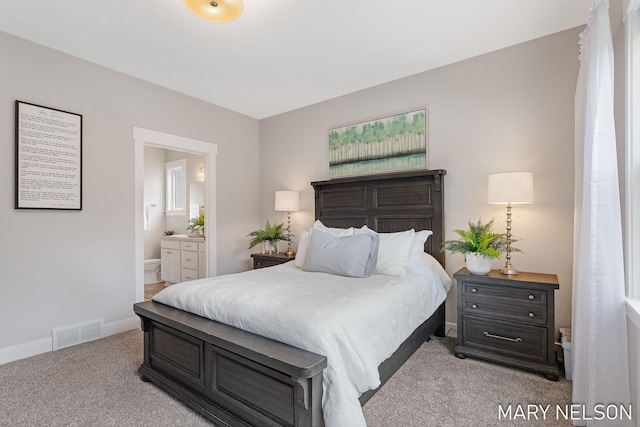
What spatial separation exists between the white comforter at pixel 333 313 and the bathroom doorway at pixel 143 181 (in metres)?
1.34

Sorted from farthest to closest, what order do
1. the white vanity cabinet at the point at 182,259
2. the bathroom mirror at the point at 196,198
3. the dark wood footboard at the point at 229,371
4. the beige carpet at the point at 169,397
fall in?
the bathroom mirror at the point at 196,198 → the white vanity cabinet at the point at 182,259 → the beige carpet at the point at 169,397 → the dark wood footboard at the point at 229,371

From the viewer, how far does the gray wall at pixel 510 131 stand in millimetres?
2617

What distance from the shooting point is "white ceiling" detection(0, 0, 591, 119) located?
2275mm

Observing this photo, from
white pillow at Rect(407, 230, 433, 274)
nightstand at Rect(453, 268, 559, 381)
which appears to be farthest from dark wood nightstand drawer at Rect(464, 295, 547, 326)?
white pillow at Rect(407, 230, 433, 274)

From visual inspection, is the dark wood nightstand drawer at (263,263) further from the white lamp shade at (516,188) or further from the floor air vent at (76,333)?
the white lamp shade at (516,188)

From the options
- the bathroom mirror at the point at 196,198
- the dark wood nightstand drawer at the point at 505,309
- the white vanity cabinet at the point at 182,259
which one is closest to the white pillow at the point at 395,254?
the dark wood nightstand drawer at the point at 505,309

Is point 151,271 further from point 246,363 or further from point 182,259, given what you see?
point 246,363

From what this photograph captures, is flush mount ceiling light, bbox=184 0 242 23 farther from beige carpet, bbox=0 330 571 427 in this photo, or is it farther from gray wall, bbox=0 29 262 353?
beige carpet, bbox=0 330 571 427

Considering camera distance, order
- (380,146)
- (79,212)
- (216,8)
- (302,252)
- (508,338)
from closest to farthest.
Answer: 1. (216,8)
2. (508,338)
3. (79,212)
4. (302,252)
5. (380,146)

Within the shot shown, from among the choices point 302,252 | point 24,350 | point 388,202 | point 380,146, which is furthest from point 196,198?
point 388,202

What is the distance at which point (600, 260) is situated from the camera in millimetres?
1638

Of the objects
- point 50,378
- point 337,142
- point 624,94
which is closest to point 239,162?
point 337,142

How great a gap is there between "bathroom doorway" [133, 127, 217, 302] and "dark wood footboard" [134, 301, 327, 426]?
1.31m

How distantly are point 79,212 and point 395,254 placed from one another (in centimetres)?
289
